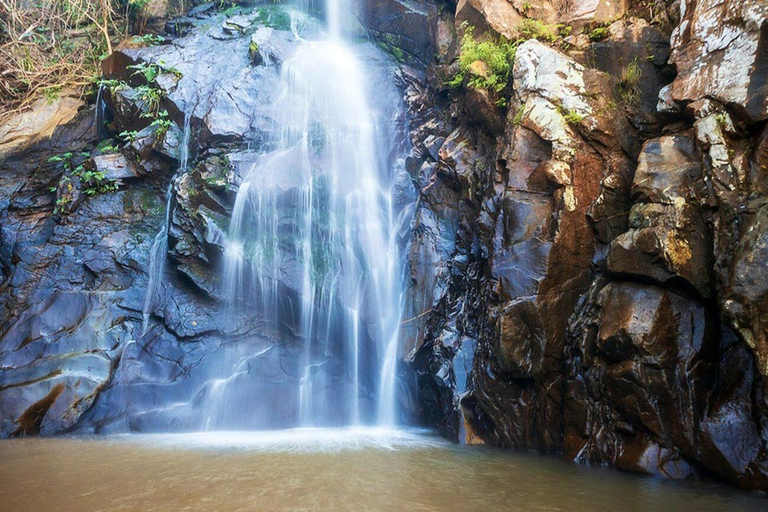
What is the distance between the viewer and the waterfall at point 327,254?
9016mm

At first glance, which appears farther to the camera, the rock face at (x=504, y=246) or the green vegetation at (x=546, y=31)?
the green vegetation at (x=546, y=31)

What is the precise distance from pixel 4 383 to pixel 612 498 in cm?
961

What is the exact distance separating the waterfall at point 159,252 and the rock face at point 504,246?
11 centimetres

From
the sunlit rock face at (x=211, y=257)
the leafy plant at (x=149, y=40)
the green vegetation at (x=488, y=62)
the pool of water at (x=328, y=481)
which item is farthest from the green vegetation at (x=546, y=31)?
the leafy plant at (x=149, y=40)

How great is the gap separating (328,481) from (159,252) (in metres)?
7.85

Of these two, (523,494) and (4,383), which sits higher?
(4,383)

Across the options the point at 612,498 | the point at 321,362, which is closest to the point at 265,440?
the point at 321,362

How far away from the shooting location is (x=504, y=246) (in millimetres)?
6770

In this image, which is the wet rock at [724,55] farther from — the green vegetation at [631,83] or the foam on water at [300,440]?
the foam on water at [300,440]

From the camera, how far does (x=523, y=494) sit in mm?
4078

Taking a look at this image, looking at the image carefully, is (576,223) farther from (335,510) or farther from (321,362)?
(321,362)

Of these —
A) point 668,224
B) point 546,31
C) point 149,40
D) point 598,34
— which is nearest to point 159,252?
point 149,40

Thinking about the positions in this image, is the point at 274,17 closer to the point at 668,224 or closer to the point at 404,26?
the point at 404,26

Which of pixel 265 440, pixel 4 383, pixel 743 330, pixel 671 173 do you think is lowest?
pixel 265 440
